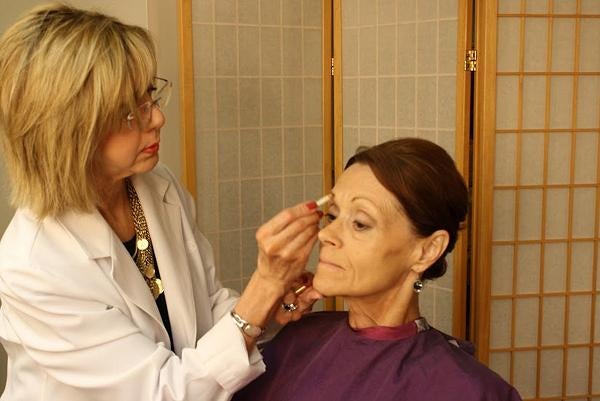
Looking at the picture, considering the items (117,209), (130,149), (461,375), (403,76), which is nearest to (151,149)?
(130,149)

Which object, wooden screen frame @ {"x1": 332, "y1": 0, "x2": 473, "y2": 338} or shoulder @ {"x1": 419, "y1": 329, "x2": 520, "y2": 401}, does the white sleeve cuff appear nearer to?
shoulder @ {"x1": 419, "y1": 329, "x2": 520, "y2": 401}

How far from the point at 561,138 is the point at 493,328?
2.44 ft

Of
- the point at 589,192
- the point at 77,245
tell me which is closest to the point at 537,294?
the point at 589,192

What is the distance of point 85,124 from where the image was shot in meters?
1.56

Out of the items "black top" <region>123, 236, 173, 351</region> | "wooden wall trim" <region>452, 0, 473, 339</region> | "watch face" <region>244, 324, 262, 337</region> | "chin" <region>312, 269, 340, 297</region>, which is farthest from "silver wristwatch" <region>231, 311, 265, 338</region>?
"wooden wall trim" <region>452, 0, 473, 339</region>

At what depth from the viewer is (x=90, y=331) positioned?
5.09ft

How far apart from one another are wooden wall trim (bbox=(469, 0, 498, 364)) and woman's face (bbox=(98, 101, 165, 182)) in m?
1.42

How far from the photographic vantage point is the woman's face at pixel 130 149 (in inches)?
64.5

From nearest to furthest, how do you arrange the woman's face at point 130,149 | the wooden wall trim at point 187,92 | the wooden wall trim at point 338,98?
the woman's face at point 130,149
the wooden wall trim at point 187,92
the wooden wall trim at point 338,98

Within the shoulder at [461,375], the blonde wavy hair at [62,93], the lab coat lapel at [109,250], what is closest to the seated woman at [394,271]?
the shoulder at [461,375]

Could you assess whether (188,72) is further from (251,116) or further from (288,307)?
(288,307)

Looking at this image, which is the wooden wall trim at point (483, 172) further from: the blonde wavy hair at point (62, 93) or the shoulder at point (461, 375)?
the blonde wavy hair at point (62, 93)

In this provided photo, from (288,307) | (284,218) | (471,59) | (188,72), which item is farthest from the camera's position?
(188,72)

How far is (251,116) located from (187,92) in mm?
276
